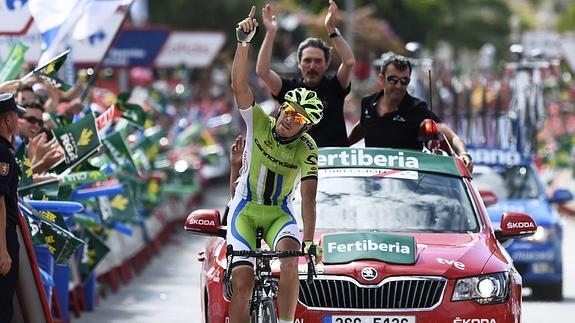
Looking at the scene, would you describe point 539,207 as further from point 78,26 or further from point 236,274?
point 236,274

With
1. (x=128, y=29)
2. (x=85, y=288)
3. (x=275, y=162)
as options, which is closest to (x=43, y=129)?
(x=85, y=288)

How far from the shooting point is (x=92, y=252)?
14602mm

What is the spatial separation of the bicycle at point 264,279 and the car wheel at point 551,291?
7.00m

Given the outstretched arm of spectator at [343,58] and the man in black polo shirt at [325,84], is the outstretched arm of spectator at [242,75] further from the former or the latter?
the outstretched arm of spectator at [343,58]

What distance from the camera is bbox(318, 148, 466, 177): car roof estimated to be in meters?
11.1

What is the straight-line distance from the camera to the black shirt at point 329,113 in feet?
40.2

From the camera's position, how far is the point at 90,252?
14.6 metres

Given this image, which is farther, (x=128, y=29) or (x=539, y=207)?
(x=128, y=29)

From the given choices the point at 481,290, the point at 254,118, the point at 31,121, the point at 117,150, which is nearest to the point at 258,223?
the point at 254,118

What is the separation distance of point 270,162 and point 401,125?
2795 millimetres

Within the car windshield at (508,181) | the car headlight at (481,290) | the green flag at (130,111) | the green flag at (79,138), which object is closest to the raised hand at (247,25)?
the car headlight at (481,290)

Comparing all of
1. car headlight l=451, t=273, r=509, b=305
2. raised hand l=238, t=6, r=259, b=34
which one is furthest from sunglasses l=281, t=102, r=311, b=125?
car headlight l=451, t=273, r=509, b=305

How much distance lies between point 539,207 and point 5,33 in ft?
18.3

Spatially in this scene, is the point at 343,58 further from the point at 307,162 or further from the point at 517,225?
the point at 307,162
